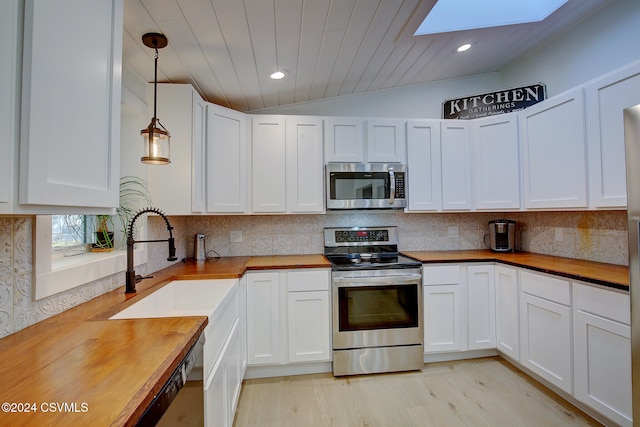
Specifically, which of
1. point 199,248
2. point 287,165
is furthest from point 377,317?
point 199,248

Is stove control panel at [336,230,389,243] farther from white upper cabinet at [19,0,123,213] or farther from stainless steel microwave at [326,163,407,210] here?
white upper cabinet at [19,0,123,213]

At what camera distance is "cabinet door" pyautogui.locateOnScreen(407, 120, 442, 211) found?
8.46 feet

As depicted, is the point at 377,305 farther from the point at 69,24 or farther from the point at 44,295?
the point at 69,24

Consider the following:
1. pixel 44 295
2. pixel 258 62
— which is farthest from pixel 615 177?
pixel 44 295

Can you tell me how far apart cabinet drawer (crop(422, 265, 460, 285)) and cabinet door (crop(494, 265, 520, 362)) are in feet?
1.18

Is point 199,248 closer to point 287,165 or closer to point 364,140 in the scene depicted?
point 287,165

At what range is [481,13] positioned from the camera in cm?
197

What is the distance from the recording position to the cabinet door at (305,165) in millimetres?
2473

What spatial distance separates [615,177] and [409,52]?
162 cm

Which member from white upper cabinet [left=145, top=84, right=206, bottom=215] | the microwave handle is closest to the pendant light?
white upper cabinet [left=145, top=84, right=206, bottom=215]

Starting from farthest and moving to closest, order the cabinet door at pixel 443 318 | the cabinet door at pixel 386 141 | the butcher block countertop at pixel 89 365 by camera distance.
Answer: the cabinet door at pixel 386 141
the cabinet door at pixel 443 318
the butcher block countertop at pixel 89 365

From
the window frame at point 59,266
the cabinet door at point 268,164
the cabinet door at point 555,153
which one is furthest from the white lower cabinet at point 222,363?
the cabinet door at point 555,153

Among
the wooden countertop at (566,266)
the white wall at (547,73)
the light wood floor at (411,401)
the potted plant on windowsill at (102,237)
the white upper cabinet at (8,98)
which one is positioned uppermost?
the white wall at (547,73)

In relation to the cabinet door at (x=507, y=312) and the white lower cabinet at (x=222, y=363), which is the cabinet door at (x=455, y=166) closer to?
the cabinet door at (x=507, y=312)
